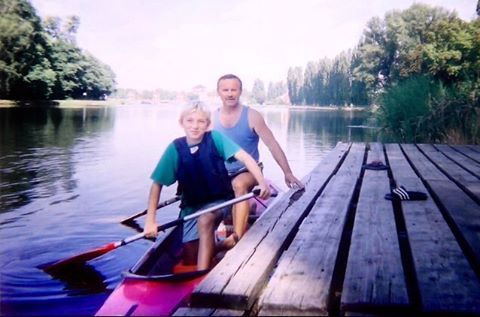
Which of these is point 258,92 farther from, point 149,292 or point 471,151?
point 149,292

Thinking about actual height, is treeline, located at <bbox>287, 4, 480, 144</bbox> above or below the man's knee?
above

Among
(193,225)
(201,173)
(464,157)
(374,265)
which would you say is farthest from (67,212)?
(464,157)

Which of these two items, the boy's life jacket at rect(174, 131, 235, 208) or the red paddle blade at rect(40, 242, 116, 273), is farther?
the red paddle blade at rect(40, 242, 116, 273)

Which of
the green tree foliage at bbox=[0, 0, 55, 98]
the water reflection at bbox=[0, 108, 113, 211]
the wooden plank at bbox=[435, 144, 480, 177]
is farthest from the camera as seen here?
the green tree foliage at bbox=[0, 0, 55, 98]

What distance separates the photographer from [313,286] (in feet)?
5.91

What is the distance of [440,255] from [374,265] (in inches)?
14.4

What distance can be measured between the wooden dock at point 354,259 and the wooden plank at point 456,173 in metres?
0.03

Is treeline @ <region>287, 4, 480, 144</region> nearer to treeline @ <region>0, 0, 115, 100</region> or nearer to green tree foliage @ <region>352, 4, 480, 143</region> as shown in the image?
green tree foliage @ <region>352, 4, 480, 143</region>

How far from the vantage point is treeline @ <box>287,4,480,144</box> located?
30.2 feet

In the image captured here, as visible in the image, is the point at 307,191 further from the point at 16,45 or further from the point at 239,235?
the point at 16,45

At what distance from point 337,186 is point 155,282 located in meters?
2.29

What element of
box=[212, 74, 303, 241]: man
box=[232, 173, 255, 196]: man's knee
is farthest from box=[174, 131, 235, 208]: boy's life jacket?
box=[212, 74, 303, 241]: man

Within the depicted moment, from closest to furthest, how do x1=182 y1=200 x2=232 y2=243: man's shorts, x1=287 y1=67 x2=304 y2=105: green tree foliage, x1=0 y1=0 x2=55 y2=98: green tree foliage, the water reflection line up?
x1=182 y1=200 x2=232 y2=243: man's shorts, the water reflection, x1=0 y1=0 x2=55 y2=98: green tree foliage, x1=287 y1=67 x2=304 y2=105: green tree foliage

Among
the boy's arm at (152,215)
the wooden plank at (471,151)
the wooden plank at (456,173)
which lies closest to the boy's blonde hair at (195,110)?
the boy's arm at (152,215)
